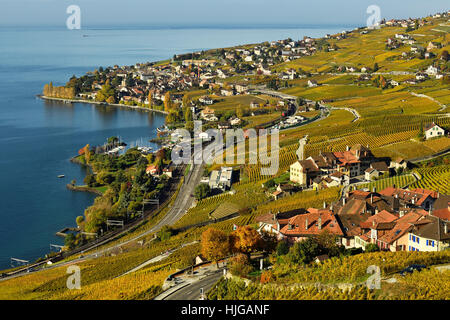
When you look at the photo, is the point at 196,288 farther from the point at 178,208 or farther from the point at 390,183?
the point at 178,208

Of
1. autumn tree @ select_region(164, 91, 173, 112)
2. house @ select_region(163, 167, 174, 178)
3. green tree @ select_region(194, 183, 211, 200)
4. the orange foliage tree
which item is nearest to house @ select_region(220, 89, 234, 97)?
autumn tree @ select_region(164, 91, 173, 112)

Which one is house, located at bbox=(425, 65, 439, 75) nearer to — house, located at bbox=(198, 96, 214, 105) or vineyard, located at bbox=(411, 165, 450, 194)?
house, located at bbox=(198, 96, 214, 105)

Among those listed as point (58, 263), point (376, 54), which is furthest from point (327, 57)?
point (58, 263)

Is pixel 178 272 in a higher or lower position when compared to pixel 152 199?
higher

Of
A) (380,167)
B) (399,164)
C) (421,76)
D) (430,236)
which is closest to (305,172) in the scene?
(380,167)

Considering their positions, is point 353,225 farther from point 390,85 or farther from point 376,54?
point 376,54

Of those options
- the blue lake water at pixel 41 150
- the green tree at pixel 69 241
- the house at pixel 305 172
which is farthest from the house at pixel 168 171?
the green tree at pixel 69 241

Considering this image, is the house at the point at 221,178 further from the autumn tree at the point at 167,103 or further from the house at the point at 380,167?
the autumn tree at the point at 167,103
